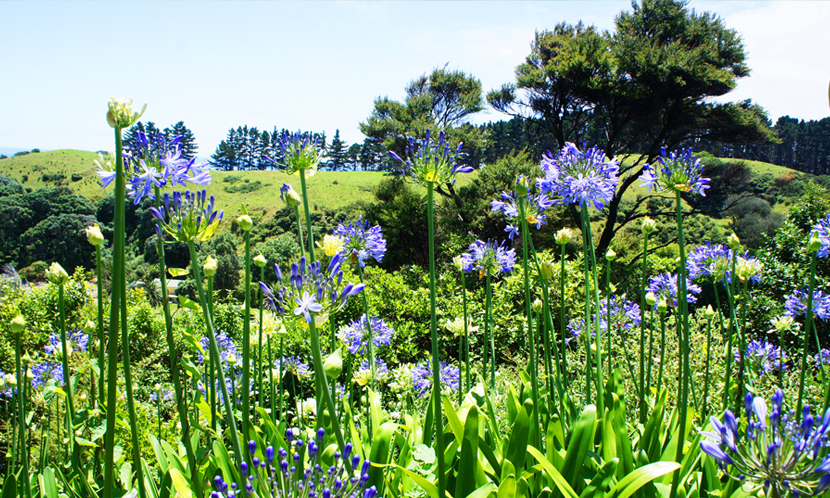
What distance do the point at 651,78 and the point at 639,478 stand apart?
621 inches

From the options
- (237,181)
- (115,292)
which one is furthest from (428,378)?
(237,181)

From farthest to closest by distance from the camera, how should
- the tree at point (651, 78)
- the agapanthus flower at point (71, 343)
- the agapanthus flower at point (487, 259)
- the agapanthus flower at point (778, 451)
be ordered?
the tree at point (651, 78) → the agapanthus flower at point (71, 343) → the agapanthus flower at point (487, 259) → the agapanthus flower at point (778, 451)

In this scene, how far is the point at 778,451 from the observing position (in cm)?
102

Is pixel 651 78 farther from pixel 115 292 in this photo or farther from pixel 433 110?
pixel 115 292

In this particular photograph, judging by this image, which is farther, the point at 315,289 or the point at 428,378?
the point at 428,378

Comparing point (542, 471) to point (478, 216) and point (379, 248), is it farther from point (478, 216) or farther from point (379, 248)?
point (478, 216)

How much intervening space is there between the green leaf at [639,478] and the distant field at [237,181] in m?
46.7

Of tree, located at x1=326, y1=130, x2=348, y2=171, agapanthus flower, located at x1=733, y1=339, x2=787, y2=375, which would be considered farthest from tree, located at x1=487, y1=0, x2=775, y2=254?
tree, located at x1=326, y1=130, x2=348, y2=171

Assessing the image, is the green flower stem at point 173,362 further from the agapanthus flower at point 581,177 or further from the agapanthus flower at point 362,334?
the agapanthus flower at point 362,334

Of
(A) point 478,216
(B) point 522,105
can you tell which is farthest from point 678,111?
(A) point 478,216

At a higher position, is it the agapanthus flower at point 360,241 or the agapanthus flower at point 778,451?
the agapanthus flower at point 360,241

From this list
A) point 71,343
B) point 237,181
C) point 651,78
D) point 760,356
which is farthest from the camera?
point 237,181

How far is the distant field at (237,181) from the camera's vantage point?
55.8m

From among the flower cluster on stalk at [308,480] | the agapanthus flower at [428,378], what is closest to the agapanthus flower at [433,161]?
the flower cluster on stalk at [308,480]
